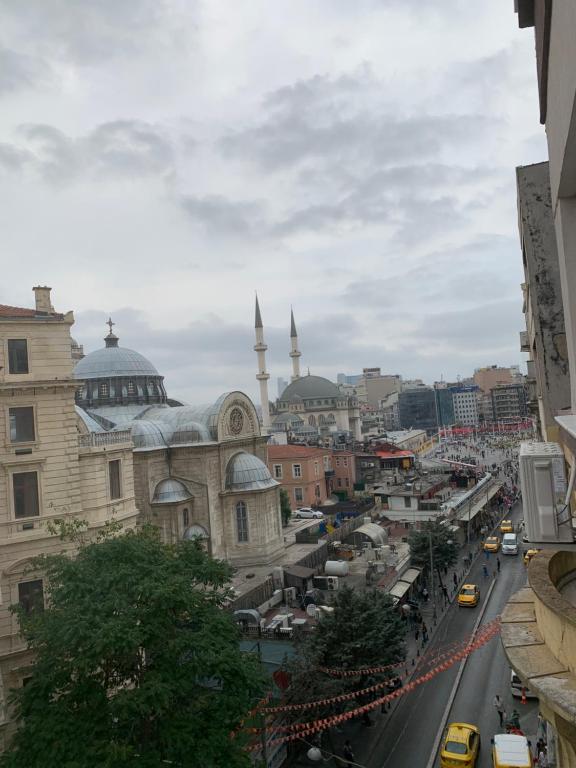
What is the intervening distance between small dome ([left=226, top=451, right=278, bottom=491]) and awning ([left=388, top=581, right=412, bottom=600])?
10.8 metres

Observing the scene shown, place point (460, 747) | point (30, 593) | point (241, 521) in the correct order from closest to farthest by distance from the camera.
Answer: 1. point (460, 747)
2. point (30, 593)
3. point (241, 521)

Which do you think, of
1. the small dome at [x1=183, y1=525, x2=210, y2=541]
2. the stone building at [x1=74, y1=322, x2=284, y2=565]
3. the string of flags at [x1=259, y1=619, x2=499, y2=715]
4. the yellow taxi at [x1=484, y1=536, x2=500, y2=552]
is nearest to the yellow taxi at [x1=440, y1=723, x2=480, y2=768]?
the string of flags at [x1=259, y1=619, x2=499, y2=715]

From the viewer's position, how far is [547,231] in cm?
1198

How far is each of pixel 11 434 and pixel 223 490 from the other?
19.8m

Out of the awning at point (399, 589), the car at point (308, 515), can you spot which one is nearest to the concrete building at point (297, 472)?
the car at point (308, 515)

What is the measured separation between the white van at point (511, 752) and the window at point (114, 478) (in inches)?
580

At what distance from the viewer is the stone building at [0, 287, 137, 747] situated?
→ 18.6m

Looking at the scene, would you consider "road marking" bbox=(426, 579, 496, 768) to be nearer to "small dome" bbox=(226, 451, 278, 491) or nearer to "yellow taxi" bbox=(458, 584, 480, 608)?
"yellow taxi" bbox=(458, 584, 480, 608)

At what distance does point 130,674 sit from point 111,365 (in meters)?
33.3

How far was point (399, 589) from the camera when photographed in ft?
99.3

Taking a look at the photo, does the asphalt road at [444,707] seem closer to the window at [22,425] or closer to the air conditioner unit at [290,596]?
the air conditioner unit at [290,596]

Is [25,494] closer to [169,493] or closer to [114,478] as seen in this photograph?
[114,478]

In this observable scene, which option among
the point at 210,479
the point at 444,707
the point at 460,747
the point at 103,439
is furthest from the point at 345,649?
the point at 210,479

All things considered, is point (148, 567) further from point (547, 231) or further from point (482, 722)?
point (482, 722)
